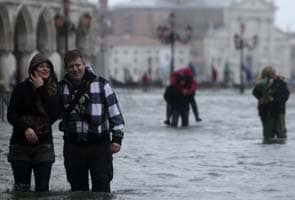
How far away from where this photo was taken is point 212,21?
7726 inches

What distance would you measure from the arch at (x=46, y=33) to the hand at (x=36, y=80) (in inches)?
1769

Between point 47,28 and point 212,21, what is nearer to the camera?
point 47,28

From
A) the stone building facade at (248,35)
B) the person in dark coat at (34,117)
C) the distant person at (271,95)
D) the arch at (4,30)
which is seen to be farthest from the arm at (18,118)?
the stone building facade at (248,35)

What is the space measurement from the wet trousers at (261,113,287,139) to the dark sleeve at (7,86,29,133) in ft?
40.3

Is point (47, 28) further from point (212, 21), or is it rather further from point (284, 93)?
point (212, 21)

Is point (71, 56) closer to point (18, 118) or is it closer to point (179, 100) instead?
point (18, 118)

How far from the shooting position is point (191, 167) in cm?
1848

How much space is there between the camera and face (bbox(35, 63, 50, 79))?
12.2 metres

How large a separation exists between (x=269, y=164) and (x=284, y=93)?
526cm

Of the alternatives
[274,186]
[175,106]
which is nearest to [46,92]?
[274,186]

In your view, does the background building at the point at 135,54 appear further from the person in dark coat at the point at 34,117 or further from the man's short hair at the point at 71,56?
the man's short hair at the point at 71,56

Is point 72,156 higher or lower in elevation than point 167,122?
higher

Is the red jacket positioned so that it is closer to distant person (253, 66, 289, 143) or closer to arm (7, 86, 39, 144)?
distant person (253, 66, 289, 143)

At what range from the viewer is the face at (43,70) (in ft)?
40.2
